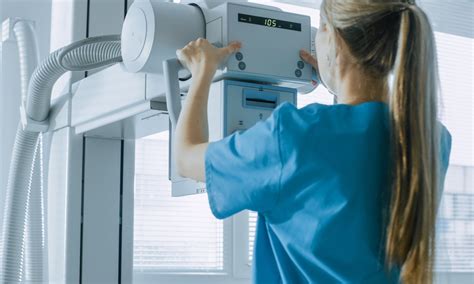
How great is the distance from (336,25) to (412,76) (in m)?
0.14

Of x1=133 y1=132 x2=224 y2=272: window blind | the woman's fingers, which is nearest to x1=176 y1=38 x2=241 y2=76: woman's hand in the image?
the woman's fingers

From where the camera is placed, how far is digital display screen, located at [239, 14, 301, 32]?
49.4 inches

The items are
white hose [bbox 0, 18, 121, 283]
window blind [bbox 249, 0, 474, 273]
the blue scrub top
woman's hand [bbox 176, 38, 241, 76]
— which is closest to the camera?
the blue scrub top

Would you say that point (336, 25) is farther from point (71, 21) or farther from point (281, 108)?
point (71, 21)

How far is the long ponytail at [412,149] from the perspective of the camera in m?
1.06

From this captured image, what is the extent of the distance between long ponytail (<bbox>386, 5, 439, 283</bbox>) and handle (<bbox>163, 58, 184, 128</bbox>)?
1.27 ft

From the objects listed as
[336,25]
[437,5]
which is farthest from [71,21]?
[437,5]

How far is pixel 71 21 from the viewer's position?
1.74m

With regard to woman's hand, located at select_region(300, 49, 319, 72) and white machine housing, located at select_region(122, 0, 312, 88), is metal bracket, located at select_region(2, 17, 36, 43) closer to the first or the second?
white machine housing, located at select_region(122, 0, 312, 88)

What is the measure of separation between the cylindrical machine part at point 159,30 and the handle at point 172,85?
1.4 inches

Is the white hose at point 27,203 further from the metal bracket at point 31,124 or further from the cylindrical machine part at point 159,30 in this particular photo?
the cylindrical machine part at point 159,30

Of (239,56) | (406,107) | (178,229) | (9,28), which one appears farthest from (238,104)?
(178,229)

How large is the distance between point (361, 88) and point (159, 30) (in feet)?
1.23

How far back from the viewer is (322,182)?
107 centimetres
